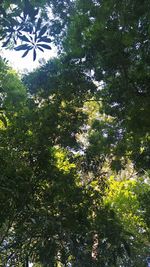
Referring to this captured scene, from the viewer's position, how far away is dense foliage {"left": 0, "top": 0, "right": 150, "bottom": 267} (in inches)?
268

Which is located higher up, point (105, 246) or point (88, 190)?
point (88, 190)

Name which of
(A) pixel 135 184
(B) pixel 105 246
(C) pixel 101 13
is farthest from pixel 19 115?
(A) pixel 135 184

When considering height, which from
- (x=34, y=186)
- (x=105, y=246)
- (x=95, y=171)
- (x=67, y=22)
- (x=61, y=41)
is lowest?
(x=105, y=246)

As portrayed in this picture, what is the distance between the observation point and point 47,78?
8.46 m

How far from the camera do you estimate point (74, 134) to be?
9.27 meters

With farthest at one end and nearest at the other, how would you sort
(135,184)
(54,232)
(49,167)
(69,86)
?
(135,184), (49,167), (69,86), (54,232)

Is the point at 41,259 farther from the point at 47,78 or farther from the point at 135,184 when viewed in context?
the point at 135,184

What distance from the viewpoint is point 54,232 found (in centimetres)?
744

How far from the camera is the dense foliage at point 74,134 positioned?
6801 millimetres

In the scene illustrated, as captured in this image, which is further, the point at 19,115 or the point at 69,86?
the point at 19,115

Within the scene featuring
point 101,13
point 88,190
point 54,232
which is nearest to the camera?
point 101,13

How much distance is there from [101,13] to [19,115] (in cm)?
335

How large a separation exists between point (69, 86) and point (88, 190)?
302 centimetres

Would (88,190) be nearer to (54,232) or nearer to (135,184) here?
(54,232)
